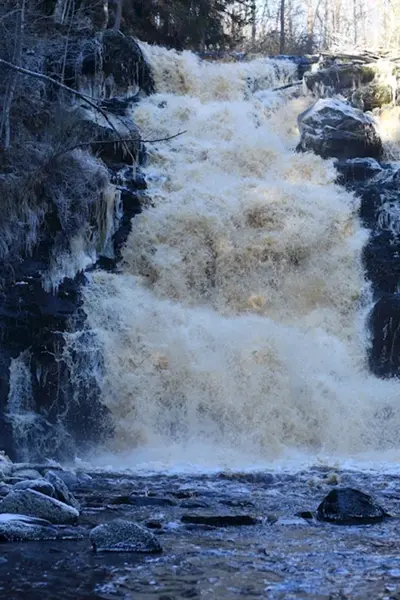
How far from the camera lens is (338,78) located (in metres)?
22.9

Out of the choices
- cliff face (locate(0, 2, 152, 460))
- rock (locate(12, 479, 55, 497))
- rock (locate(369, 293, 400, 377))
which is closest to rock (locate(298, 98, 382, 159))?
cliff face (locate(0, 2, 152, 460))

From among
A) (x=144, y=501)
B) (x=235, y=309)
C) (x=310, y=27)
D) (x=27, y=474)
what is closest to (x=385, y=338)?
(x=235, y=309)

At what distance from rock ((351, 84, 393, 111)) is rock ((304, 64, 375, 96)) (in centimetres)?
57

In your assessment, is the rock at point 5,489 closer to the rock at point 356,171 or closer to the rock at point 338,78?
the rock at point 356,171

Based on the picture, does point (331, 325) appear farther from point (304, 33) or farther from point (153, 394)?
point (304, 33)

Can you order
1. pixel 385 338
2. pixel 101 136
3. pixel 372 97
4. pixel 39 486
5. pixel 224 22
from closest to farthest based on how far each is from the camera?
1. pixel 39 486
2. pixel 385 338
3. pixel 101 136
4. pixel 372 97
5. pixel 224 22

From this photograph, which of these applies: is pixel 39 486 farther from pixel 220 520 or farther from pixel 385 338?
pixel 385 338

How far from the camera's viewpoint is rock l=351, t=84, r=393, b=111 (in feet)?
72.2

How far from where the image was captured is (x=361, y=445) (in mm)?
13031

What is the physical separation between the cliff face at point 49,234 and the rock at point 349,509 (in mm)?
4996

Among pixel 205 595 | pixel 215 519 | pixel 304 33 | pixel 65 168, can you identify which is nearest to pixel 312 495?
pixel 215 519

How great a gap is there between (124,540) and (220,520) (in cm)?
156

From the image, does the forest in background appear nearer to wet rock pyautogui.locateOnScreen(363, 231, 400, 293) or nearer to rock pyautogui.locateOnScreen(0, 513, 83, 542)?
wet rock pyautogui.locateOnScreen(363, 231, 400, 293)

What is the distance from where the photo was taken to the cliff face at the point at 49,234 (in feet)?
41.6
